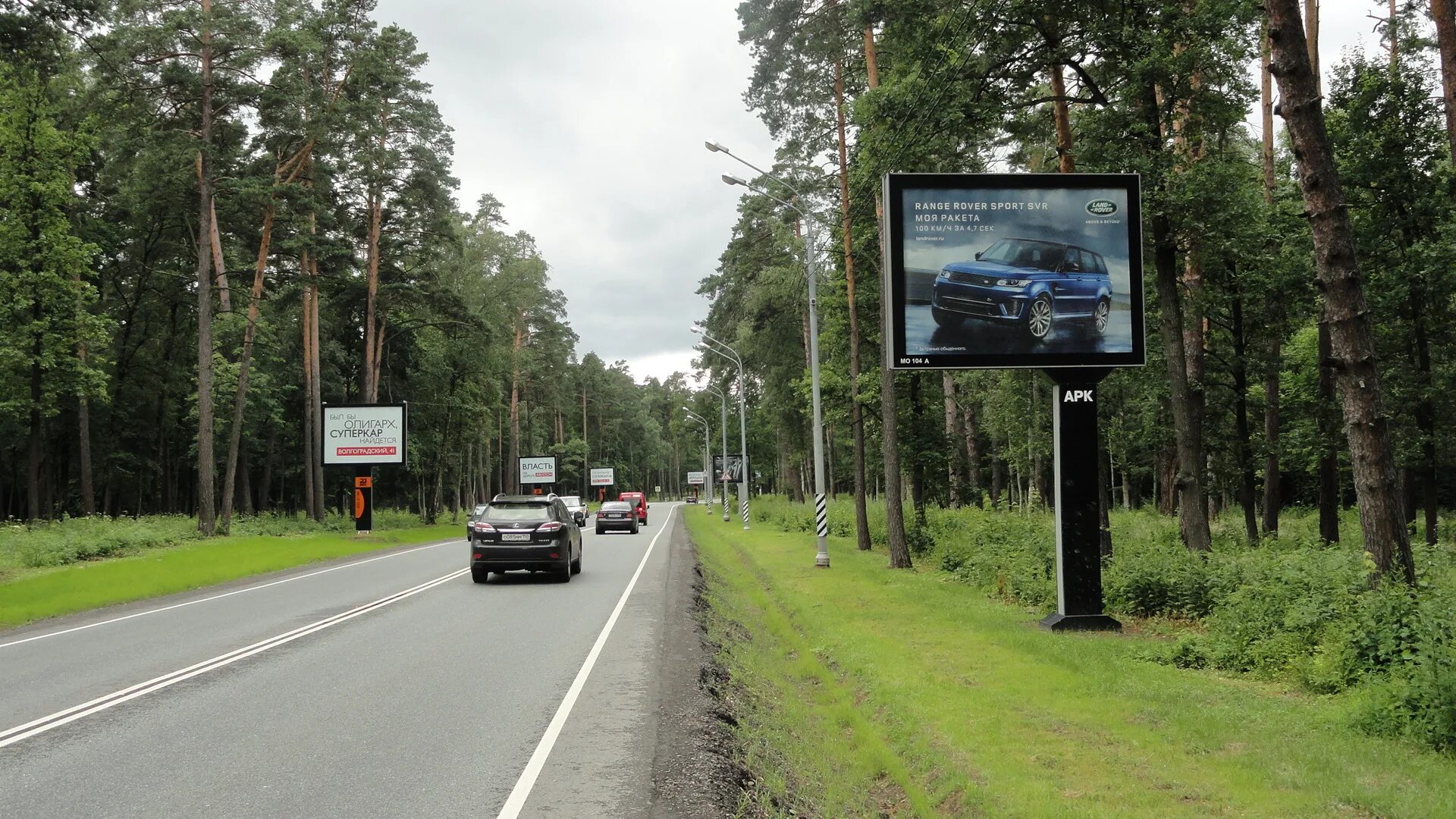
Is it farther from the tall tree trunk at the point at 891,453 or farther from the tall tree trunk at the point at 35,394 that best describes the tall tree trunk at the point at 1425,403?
the tall tree trunk at the point at 35,394

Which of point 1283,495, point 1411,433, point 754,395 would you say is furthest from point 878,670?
point 754,395

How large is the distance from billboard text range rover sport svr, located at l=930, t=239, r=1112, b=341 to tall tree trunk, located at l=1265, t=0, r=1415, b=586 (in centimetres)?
329

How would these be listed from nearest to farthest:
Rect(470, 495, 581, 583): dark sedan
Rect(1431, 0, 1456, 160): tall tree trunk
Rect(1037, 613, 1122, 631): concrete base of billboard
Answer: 1. Rect(1037, 613, 1122, 631): concrete base of billboard
2. Rect(1431, 0, 1456, 160): tall tree trunk
3. Rect(470, 495, 581, 583): dark sedan

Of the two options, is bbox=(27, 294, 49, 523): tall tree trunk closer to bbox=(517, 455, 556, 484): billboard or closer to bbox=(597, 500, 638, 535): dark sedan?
bbox=(597, 500, 638, 535): dark sedan

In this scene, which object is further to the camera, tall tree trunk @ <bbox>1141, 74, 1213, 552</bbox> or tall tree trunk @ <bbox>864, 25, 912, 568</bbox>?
tall tree trunk @ <bbox>864, 25, 912, 568</bbox>

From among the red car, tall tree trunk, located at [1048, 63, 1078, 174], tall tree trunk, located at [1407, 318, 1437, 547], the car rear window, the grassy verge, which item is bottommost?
the red car

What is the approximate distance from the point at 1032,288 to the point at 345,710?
9.19 meters

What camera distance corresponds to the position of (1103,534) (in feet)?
59.0

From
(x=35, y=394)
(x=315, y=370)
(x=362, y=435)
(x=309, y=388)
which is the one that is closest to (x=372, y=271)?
(x=315, y=370)

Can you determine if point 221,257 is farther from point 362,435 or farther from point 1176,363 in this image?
point 1176,363

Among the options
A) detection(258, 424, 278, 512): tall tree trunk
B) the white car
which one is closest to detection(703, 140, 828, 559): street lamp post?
the white car

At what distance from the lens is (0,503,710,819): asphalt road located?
555 cm

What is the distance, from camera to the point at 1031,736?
23.0 feet

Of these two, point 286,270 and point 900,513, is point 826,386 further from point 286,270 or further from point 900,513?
point 286,270
